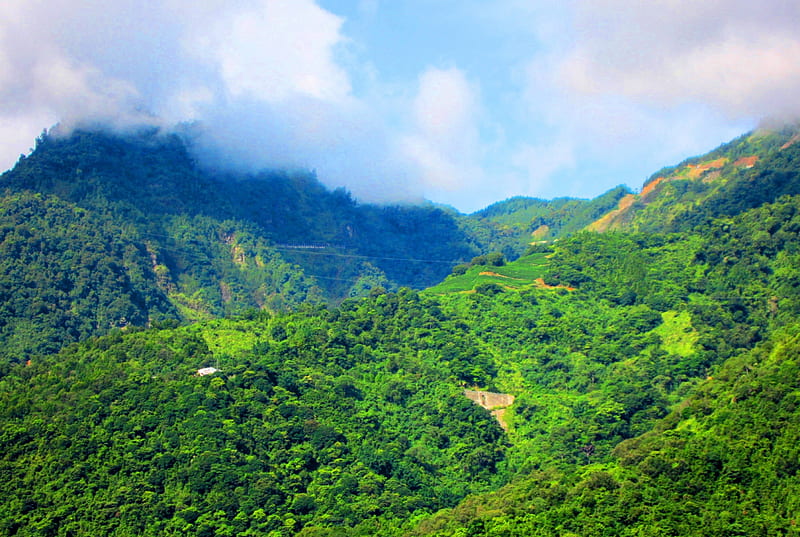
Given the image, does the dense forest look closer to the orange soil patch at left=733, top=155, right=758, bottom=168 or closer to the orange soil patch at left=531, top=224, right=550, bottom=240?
the orange soil patch at left=733, top=155, right=758, bottom=168

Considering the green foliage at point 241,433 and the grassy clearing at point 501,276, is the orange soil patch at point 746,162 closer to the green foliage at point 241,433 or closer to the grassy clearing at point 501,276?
the grassy clearing at point 501,276

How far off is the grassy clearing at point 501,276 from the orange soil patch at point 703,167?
85.5 feet

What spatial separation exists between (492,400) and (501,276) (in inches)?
857

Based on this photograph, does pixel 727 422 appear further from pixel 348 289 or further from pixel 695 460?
pixel 348 289

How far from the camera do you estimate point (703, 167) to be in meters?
115

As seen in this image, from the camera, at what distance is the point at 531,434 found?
6800 cm

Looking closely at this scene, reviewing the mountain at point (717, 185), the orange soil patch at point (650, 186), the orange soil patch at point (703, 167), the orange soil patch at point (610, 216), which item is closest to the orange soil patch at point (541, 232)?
the orange soil patch at point (610, 216)

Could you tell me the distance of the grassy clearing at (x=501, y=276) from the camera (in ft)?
295

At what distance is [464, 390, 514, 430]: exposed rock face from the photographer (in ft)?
236

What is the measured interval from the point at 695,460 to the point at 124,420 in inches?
1243

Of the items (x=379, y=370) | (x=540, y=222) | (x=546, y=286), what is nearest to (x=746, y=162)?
(x=546, y=286)

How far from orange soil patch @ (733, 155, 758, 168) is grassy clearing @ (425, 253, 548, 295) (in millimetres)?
23834

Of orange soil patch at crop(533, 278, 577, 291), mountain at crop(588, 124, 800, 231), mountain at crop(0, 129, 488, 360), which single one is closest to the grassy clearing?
orange soil patch at crop(533, 278, 577, 291)

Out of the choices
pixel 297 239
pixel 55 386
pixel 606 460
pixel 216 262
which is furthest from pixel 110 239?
pixel 606 460
